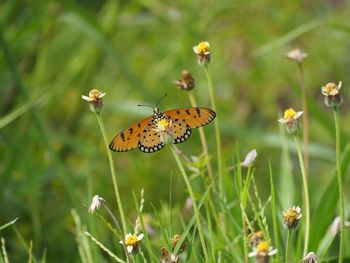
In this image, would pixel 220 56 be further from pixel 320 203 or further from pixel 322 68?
pixel 320 203

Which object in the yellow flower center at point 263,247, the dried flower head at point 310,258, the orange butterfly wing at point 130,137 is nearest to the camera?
the yellow flower center at point 263,247

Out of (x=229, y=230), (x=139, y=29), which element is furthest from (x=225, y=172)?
(x=139, y=29)

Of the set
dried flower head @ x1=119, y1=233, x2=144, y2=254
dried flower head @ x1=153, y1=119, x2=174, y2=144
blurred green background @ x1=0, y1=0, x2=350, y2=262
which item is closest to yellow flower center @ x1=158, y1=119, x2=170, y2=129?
dried flower head @ x1=153, y1=119, x2=174, y2=144

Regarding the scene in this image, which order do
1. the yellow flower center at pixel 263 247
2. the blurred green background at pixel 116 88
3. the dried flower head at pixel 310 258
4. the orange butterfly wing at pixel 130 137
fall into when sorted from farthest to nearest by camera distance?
the blurred green background at pixel 116 88
the orange butterfly wing at pixel 130 137
the dried flower head at pixel 310 258
the yellow flower center at pixel 263 247

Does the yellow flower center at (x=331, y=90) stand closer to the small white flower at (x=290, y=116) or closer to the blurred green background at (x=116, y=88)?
the small white flower at (x=290, y=116)

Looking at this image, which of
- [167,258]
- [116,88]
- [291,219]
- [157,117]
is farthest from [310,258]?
[116,88]

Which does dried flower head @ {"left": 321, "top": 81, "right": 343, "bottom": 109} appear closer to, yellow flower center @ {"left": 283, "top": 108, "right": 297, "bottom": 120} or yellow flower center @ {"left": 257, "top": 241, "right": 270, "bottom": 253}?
yellow flower center @ {"left": 283, "top": 108, "right": 297, "bottom": 120}

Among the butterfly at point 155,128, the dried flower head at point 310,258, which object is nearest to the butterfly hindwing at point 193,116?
the butterfly at point 155,128
